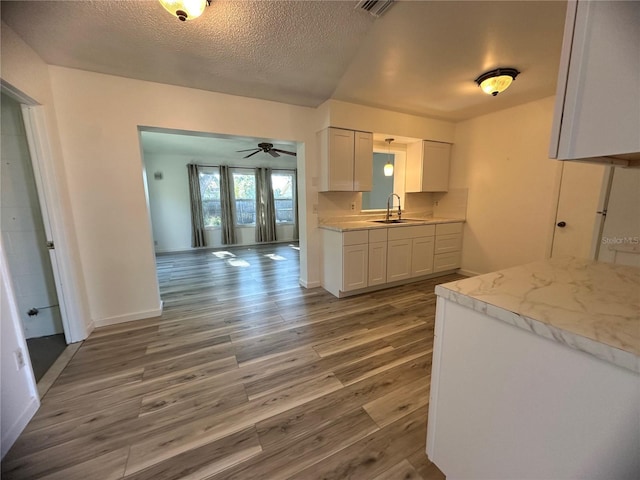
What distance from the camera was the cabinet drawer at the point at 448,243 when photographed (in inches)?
151

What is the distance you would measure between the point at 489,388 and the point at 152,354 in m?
2.39

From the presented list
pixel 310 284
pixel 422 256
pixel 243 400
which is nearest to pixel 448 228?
pixel 422 256

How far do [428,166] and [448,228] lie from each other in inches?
40.2

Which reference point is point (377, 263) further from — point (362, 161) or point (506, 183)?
point (506, 183)

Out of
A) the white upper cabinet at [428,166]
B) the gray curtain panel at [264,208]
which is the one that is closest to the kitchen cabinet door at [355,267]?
the white upper cabinet at [428,166]

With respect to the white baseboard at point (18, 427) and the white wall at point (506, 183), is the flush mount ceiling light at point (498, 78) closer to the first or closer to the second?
the white wall at point (506, 183)

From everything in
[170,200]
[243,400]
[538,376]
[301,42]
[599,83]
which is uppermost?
[301,42]

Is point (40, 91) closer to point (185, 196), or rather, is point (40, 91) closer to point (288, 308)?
point (288, 308)

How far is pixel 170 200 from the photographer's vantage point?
20.2ft

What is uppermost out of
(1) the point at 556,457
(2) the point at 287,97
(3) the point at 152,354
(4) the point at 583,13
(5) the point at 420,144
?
(2) the point at 287,97

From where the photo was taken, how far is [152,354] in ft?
6.90

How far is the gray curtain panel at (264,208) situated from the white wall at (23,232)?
15.8 feet

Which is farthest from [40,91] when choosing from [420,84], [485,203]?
[485,203]

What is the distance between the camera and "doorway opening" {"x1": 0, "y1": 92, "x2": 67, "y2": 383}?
6.89 feet
